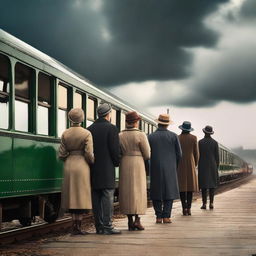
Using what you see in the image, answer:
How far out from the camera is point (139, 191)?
33.5ft

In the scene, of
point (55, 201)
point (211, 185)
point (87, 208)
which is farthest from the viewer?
point (211, 185)

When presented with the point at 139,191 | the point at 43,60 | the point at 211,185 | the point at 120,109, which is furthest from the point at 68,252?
the point at 120,109

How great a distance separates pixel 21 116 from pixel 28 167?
0.73 meters

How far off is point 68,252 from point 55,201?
479 cm

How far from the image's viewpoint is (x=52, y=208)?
11.8 metres

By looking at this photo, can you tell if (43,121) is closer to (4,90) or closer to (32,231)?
(4,90)

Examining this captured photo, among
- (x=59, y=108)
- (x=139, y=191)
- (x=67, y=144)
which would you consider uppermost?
(x=59, y=108)

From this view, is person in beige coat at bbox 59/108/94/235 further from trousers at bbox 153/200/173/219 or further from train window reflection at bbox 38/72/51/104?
trousers at bbox 153/200/173/219

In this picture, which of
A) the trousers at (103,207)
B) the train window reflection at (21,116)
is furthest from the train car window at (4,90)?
the trousers at (103,207)

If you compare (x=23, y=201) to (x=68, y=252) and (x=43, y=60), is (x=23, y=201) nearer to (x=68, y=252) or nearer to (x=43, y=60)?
(x=43, y=60)

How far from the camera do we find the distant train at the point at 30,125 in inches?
368

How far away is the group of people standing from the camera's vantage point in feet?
31.6

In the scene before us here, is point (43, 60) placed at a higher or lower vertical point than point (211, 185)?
higher

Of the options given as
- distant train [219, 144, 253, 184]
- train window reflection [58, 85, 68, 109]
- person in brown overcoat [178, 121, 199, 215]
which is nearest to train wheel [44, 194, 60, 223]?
train window reflection [58, 85, 68, 109]
